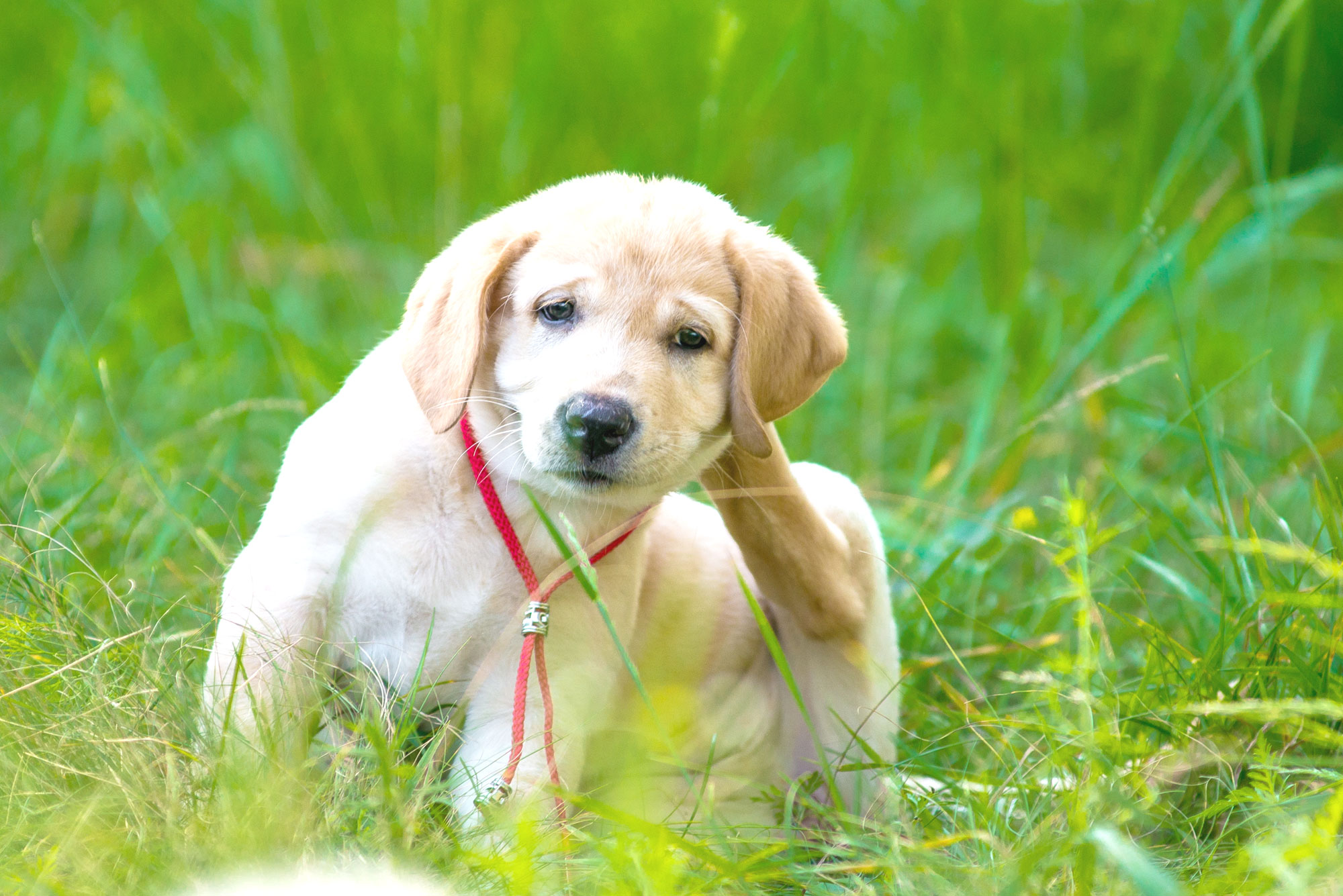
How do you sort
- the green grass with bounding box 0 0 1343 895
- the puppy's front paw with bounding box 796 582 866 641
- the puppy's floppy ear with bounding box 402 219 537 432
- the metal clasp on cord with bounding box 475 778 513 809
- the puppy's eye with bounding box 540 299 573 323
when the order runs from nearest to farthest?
the green grass with bounding box 0 0 1343 895
the metal clasp on cord with bounding box 475 778 513 809
the puppy's floppy ear with bounding box 402 219 537 432
the puppy's eye with bounding box 540 299 573 323
the puppy's front paw with bounding box 796 582 866 641

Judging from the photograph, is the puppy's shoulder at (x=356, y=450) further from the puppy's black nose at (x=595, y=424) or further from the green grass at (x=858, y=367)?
the puppy's black nose at (x=595, y=424)

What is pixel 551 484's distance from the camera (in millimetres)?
2559

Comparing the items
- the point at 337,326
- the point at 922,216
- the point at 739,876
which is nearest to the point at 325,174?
the point at 337,326

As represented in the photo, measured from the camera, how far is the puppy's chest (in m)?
2.49

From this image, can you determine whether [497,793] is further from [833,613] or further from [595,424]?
[833,613]

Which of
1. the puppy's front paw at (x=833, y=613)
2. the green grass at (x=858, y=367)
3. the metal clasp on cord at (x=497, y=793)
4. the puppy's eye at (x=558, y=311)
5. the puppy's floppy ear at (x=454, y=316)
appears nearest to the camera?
the green grass at (x=858, y=367)

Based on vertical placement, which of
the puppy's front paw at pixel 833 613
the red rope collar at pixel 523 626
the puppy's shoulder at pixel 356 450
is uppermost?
the puppy's shoulder at pixel 356 450

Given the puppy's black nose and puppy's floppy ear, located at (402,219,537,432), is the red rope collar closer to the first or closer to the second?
puppy's floppy ear, located at (402,219,537,432)

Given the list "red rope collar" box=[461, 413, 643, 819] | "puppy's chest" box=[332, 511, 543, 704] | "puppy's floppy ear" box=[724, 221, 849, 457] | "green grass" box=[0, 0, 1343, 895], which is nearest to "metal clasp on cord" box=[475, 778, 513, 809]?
"red rope collar" box=[461, 413, 643, 819]

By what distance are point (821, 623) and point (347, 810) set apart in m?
1.27

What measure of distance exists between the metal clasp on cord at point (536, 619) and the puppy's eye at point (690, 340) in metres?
0.62

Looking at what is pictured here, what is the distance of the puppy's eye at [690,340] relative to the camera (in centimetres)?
261

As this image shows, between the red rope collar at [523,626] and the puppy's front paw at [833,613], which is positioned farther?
the puppy's front paw at [833,613]

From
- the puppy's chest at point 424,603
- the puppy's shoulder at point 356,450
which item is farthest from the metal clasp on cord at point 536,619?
the puppy's shoulder at point 356,450
